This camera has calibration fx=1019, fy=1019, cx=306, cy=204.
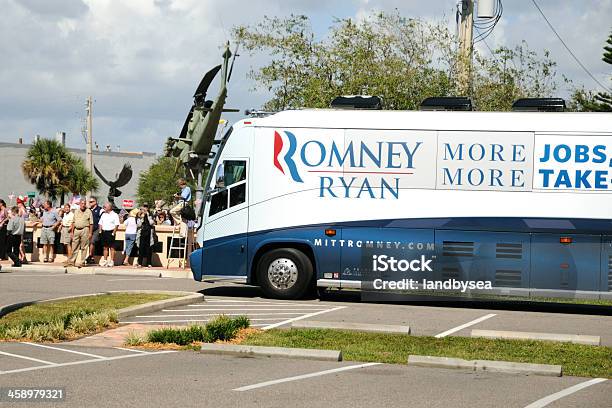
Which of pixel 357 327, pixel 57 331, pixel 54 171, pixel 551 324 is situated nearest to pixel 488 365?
pixel 357 327

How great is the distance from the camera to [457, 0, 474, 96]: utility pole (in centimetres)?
3741

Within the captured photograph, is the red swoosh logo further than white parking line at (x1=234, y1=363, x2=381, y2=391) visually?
Yes

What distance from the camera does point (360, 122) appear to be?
18.9 meters

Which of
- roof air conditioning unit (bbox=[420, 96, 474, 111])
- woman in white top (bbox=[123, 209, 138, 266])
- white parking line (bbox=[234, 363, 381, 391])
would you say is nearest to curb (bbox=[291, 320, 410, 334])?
white parking line (bbox=[234, 363, 381, 391])

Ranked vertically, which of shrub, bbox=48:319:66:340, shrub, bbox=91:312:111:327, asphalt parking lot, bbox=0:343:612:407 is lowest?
asphalt parking lot, bbox=0:343:612:407

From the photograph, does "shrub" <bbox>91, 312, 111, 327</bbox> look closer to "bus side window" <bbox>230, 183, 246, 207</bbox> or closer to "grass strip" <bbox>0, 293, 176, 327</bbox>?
"grass strip" <bbox>0, 293, 176, 327</bbox>

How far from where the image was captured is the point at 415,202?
18.4 metres

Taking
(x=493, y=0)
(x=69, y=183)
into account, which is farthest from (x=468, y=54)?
(x=69, y=183)

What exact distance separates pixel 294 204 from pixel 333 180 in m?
0.86

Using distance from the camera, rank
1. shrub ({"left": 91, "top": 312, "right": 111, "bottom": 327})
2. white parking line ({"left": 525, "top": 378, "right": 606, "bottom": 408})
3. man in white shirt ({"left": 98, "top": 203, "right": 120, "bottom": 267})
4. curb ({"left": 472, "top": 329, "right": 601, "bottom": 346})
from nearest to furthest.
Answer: white parking line ({"left": 525, "top": 378, "right": 606, "bottom": 408}), curb ({"left": 472, "top": 329, "right": 601, "bottom": 346}), shrub ({"left": 91, "top": 312, "right": 111, "bottom": 327}), man in white shirt ({"left": 98, "top": 203, "right": 120, "bottom": 267})

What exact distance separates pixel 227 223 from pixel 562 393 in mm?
10738

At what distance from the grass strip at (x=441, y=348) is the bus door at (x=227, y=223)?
5.94m

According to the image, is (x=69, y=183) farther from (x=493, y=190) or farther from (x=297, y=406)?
(x=297, y=406)

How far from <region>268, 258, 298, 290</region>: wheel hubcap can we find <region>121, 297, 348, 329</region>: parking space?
14.7 inches
